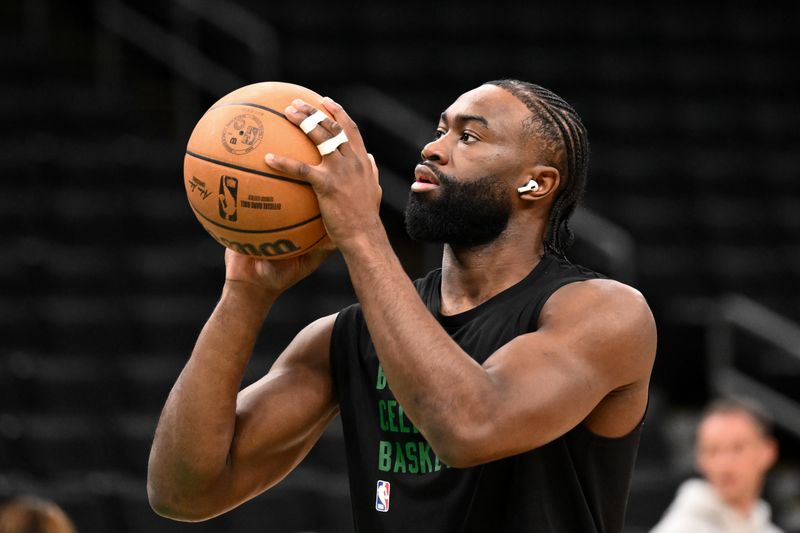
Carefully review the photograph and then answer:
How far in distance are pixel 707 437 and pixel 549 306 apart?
272cm

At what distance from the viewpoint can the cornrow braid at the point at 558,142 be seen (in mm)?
3121

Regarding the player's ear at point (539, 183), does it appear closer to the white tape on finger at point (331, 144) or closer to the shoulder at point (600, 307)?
the shoulder at point (600, 307)

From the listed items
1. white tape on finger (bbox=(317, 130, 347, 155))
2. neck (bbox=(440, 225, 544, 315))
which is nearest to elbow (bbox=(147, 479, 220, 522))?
neck (bbox=(440, 225, 544, 315))

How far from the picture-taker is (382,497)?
118 inches

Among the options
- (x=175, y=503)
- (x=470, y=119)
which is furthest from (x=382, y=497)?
(x=470, y=119)

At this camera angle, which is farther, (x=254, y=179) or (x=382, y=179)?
(x=382, y=179)

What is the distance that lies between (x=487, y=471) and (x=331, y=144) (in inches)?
29.7

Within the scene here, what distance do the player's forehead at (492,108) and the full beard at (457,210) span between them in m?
0.14

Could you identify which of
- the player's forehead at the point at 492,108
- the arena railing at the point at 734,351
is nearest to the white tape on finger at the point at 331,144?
the player's forehead at the point at 492,108

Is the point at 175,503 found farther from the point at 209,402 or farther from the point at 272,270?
the point at 272,270

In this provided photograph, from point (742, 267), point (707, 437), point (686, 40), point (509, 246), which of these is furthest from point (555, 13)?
point (509, 246)

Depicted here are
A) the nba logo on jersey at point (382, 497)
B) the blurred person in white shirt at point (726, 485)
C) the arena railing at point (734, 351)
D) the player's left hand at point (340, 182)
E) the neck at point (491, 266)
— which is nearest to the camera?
the player's left hand at point (340, 182)

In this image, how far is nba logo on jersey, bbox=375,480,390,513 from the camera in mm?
2996

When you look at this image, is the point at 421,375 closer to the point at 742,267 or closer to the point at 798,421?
the point at 798,421
